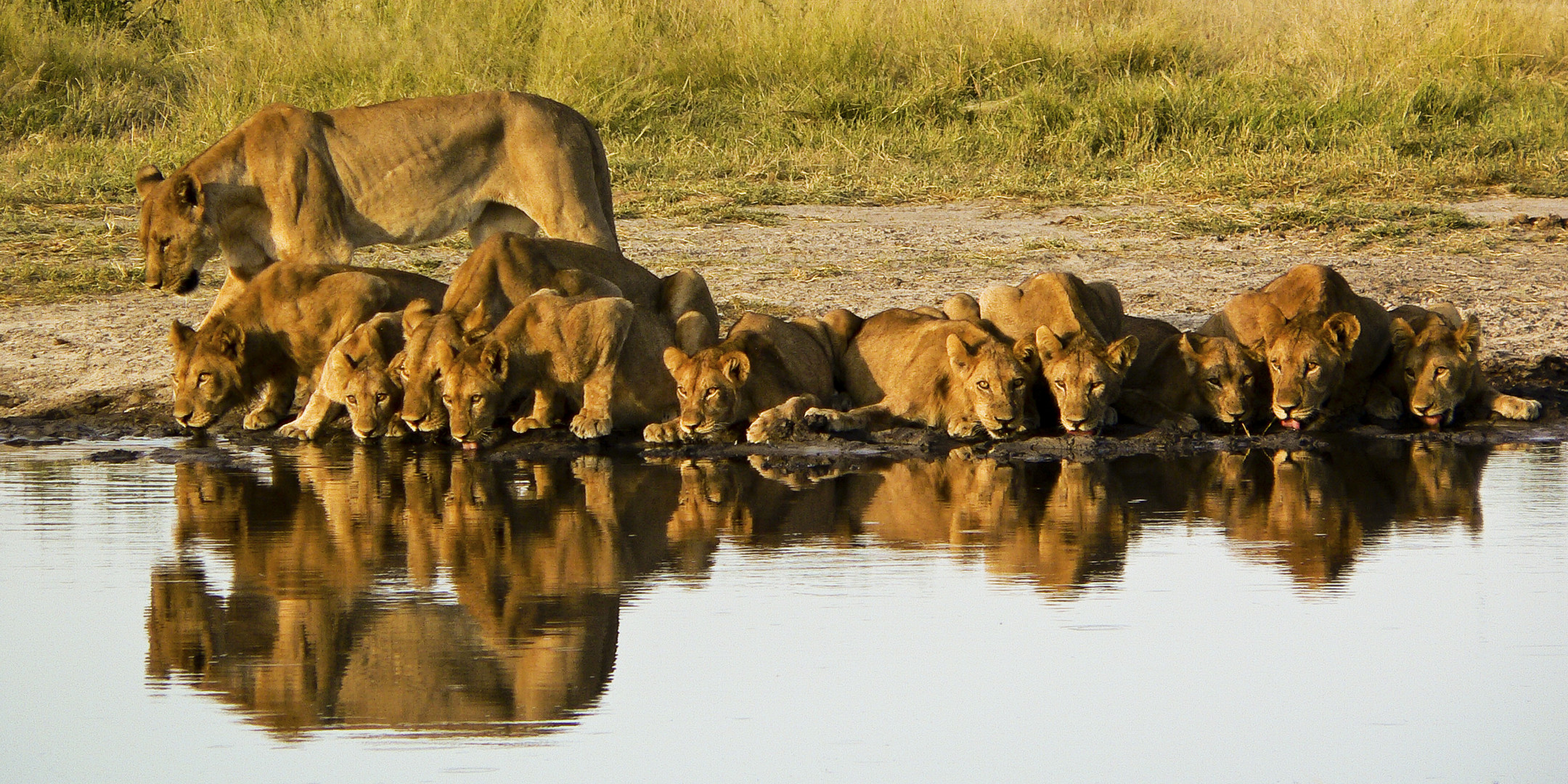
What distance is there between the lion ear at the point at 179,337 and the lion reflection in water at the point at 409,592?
3.65ft

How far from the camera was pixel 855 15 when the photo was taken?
18656 millimetres

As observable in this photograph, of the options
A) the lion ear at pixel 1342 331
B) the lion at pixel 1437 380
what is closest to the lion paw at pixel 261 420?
the lion ear at pixel 1342 331

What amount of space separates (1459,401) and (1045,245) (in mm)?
4261

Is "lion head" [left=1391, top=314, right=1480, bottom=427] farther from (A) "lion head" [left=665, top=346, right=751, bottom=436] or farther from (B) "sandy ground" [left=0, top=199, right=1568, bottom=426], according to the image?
(A) "lion head" [left=665, top=346, right=751, bottom=436]

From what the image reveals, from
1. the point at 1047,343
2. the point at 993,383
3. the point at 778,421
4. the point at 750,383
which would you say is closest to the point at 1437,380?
the point at 1047,343

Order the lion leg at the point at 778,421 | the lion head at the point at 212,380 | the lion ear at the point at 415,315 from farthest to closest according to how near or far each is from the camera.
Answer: the lion head at the point at 212,380
the lion ear at the point at 415,315
the lion leg at the point at 778,421

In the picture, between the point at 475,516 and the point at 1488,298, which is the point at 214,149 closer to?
the point at 475,516

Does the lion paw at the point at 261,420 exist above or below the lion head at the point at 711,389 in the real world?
below

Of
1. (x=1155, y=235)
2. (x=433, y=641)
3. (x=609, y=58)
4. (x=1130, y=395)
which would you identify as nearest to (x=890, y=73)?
(x=609, y=58)

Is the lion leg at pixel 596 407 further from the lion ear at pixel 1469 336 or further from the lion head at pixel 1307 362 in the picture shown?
the lion ear at pixel 1469 336

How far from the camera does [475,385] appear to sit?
821 centimetres

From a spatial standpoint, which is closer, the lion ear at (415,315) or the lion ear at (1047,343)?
the lion ear at (1047,343)

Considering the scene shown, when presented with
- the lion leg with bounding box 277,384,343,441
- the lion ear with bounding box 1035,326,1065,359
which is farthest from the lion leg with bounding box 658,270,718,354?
the lion leg with bounding box 277,384,343,441

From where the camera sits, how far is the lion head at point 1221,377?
28.0 ft
